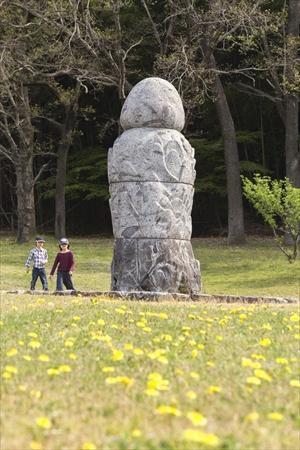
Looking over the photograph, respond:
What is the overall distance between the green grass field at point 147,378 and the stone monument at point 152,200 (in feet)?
11.5

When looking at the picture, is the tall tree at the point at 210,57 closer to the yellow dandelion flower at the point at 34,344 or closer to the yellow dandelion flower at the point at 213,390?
the yellow dandelion flower at the point at 34,344

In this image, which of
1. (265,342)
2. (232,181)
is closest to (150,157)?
(265,342)

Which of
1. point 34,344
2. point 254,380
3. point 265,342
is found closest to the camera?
point 254,380

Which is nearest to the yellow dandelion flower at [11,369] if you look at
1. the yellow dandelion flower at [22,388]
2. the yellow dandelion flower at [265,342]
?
the yellow dandelion flower at [22,388]

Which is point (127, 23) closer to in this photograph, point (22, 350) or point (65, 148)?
point (65, 148)

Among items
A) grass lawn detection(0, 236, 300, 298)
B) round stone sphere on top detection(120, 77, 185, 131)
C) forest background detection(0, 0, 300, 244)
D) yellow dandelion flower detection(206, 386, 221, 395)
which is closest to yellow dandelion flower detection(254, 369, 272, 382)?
yellow dandelion flower detection(206, 386, 221, 395)

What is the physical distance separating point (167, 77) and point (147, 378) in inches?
804

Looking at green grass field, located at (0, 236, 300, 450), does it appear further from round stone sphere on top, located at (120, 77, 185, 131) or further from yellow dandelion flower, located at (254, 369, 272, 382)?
round stone sphere on top, located at (120, 77, 185, 131)

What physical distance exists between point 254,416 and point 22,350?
240 cm

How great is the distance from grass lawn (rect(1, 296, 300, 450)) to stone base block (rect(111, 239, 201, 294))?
14.7 ft

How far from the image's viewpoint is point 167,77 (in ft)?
80.8

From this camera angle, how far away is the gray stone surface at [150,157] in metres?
12.6

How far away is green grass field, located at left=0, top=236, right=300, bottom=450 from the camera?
13.2 ft

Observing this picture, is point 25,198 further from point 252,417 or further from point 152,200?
point 252,417
